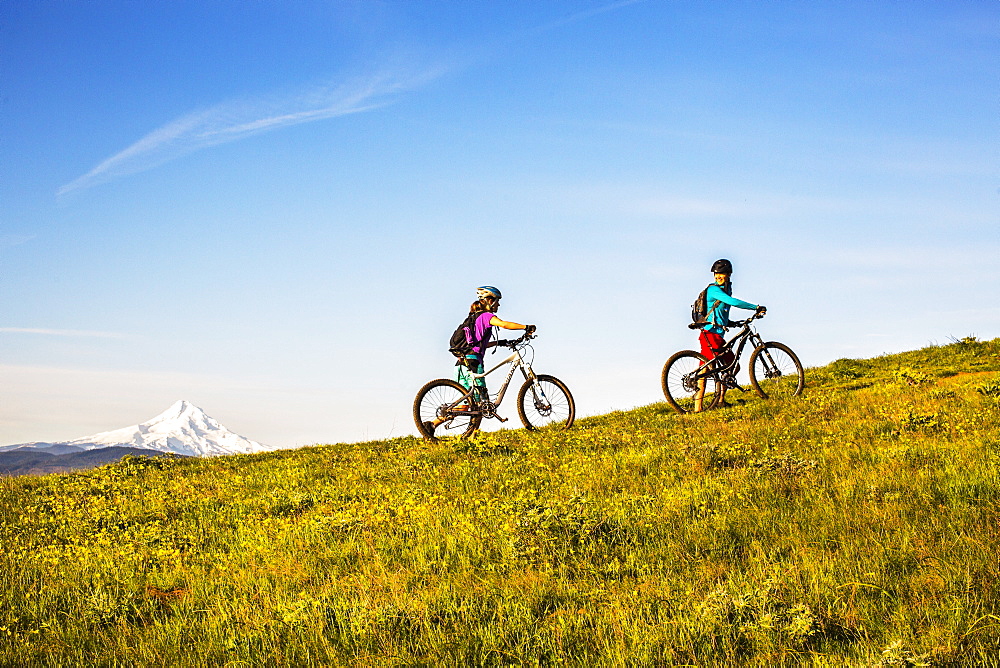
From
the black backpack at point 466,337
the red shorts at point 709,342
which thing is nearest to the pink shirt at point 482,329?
the black backpack at point 466,337

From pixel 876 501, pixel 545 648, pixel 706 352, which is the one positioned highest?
pixel 706 352

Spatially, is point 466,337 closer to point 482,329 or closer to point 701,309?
point 482,329

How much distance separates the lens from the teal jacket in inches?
658

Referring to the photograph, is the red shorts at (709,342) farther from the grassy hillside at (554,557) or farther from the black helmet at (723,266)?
the grassy hillside at (554,557)

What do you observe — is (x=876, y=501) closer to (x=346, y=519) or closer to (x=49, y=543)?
(x=346, y=519)

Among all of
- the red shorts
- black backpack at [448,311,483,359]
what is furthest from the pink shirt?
the red shorts

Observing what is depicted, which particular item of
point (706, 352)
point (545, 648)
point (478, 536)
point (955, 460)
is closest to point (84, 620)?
point (478, 536)

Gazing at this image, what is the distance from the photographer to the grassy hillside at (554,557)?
6.06 meters

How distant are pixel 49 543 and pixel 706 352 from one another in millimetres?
12298

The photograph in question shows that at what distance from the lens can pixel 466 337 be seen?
15.6 meters

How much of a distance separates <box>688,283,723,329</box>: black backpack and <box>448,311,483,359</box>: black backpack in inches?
186

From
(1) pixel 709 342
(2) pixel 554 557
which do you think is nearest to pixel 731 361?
(1) pixel 709 342

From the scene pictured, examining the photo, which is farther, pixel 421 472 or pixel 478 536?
pixel 421 472

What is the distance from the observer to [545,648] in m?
6.04
